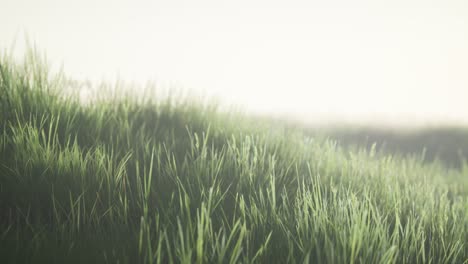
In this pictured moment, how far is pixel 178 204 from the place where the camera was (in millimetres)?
1304

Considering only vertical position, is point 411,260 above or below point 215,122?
below

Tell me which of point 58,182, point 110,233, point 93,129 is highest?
point 93,129

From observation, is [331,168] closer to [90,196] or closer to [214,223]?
[214,223]

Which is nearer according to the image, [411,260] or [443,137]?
[411,260]

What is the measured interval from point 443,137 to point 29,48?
5.01 meters

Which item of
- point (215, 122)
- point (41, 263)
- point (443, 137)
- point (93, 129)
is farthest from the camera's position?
point (443, 137)

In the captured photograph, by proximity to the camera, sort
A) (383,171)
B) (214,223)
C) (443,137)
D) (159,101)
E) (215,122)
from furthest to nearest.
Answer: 1. (443,137)
2. (159,101)
3. (215,122)
4. (383,171)
5. (214,223)

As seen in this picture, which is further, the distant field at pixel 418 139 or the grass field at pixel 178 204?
the distant field at pixel 418 139

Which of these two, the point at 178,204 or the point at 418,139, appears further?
the point at 418,139

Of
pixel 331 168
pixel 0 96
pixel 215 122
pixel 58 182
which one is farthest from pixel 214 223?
pixel 0 96

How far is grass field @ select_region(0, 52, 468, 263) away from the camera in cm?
98

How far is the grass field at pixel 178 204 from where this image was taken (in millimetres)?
977

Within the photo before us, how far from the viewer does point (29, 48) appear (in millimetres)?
2027

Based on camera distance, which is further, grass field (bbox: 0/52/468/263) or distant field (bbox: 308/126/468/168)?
distant field (bbox: 308/126/468/168)
